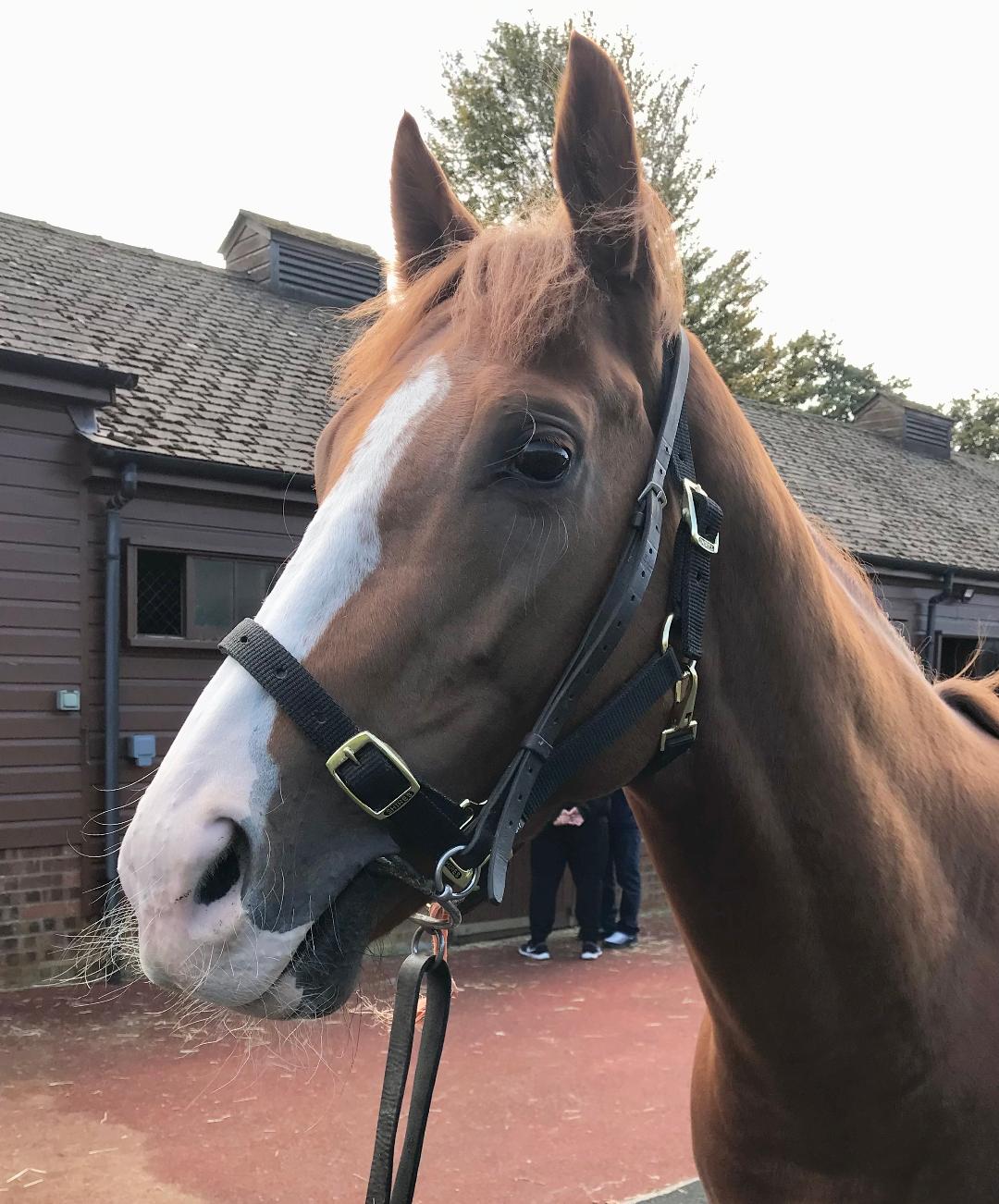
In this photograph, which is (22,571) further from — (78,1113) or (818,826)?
(818,826)

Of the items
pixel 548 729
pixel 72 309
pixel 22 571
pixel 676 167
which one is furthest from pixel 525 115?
pixel 548 729

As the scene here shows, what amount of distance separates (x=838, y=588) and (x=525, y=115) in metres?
23.1

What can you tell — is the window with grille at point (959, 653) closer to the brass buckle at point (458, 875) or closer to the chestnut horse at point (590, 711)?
the chestnut horse at point (590, 711)

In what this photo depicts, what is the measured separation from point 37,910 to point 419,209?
6767mm

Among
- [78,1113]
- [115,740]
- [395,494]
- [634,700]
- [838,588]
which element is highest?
[395,494]

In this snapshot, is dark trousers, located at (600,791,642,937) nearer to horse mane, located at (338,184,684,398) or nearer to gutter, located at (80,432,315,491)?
gutter, located at (80,432,315,491)

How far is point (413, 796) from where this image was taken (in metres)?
1.26

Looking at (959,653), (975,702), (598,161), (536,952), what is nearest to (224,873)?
(598,161)

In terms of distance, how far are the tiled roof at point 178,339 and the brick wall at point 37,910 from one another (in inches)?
126

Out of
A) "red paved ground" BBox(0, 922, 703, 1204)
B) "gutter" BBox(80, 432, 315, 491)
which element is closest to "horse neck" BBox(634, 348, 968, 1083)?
"red paved ground" BBox(0, 922, 703, 1204)

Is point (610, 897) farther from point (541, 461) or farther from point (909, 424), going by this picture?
point (909, 424)

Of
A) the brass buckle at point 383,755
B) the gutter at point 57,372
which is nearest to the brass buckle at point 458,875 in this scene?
the brass buckle at point 383,755

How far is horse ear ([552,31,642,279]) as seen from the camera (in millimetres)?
1427

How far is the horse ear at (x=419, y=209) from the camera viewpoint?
185cm
